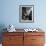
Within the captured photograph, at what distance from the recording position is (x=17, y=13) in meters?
4.06

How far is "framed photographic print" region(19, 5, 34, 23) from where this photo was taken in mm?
4047

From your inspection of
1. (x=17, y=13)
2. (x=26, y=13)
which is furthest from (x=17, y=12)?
(x=26, y=13)

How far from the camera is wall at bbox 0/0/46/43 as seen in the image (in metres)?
4.04

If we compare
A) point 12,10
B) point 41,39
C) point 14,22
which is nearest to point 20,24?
point 14,22

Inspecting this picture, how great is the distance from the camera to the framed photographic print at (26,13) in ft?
13.3

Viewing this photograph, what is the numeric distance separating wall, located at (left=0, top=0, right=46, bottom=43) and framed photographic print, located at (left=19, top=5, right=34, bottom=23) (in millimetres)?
98

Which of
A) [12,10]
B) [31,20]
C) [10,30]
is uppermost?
[12,10]

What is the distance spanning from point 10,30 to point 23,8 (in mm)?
884

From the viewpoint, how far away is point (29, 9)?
4055 millimetres

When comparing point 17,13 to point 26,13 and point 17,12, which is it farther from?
point 26,13

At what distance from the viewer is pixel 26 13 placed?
161 inches

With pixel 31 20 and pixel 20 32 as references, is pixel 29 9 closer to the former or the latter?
pixel 31 20

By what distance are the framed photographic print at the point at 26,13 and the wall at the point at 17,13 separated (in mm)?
98

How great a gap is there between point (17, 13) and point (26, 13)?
293mm
